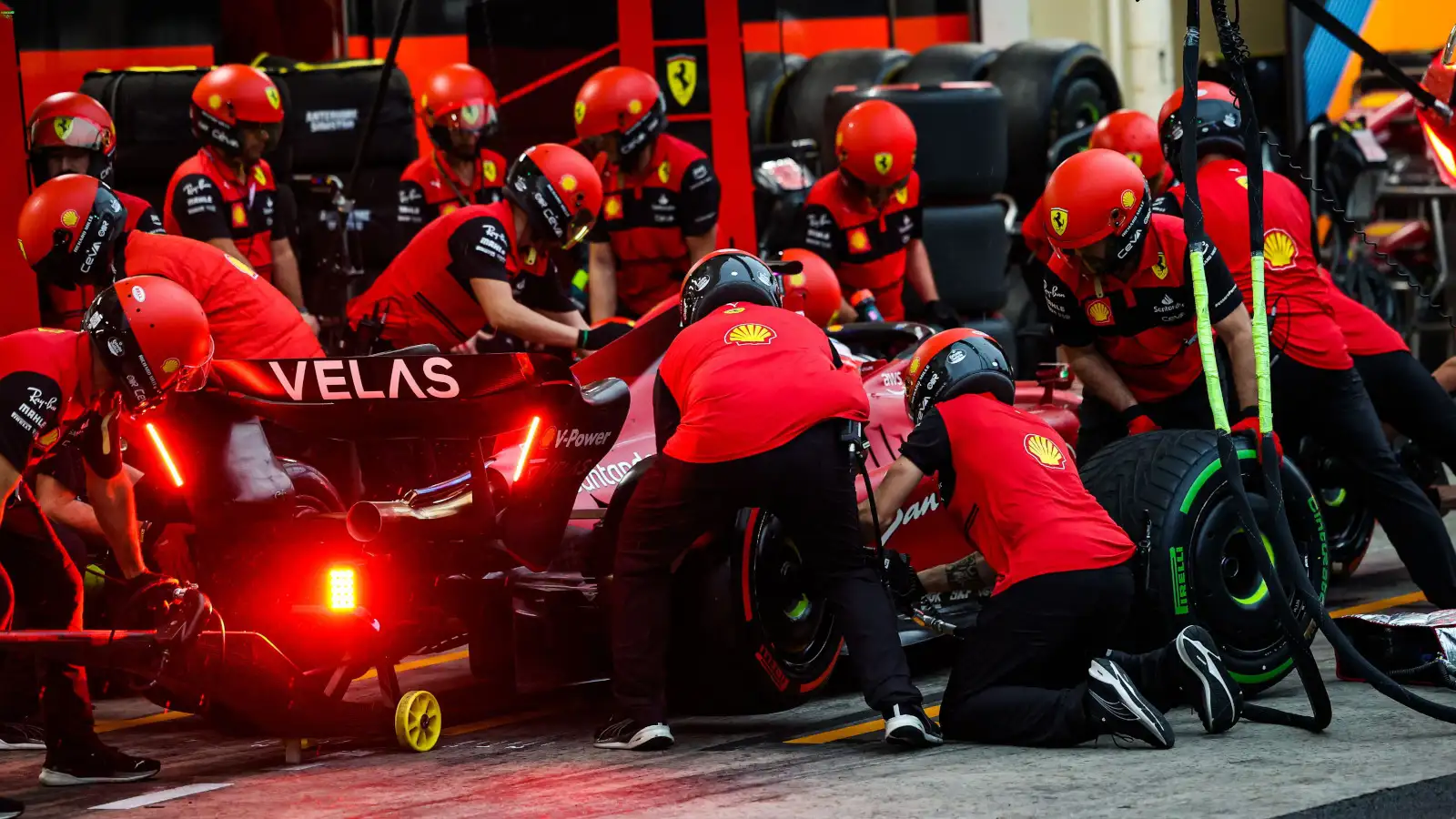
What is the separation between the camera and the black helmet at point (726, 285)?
7.09m

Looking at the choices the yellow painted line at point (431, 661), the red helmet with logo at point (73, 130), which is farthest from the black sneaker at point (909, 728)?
the red helmet with logo at point (73, 130)

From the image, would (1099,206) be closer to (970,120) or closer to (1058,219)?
(1058,219)

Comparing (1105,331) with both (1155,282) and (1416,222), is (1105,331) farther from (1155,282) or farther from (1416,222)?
(1416,222)

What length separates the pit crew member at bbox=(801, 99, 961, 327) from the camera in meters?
10.9

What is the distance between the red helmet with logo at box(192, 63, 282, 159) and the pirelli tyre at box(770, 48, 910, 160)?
4884 millimetres

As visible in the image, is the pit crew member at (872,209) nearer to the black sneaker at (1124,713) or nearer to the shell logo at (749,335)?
the shell logo at (749,335)

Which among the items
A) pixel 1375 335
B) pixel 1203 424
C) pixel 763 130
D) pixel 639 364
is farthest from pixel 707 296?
pixel 763 130

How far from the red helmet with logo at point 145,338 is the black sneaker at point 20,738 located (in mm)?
1597

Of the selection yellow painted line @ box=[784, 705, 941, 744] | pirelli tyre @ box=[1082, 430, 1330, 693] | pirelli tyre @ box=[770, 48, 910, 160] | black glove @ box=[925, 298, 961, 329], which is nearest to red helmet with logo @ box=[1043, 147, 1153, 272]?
pirelli tyre @ box=[1082, 430, 1330, 693]

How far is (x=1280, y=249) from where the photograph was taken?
850cm

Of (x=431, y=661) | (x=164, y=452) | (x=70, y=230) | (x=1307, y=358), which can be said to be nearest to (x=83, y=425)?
(x=164, y=452)

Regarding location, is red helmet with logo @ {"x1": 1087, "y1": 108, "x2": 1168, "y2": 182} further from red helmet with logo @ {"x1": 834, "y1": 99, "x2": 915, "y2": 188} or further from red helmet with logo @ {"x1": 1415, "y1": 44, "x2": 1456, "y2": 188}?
red helmet with logo @ {"x1": 1415, "y1": 44, "x2": 1456, "y2": 188}

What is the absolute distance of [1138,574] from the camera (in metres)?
6.98

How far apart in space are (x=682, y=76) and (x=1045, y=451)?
17.4 ft
